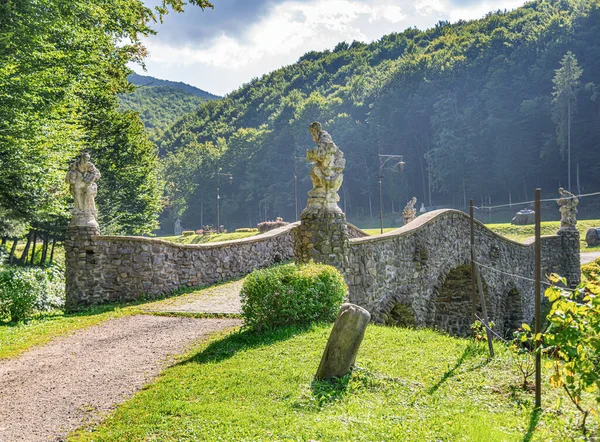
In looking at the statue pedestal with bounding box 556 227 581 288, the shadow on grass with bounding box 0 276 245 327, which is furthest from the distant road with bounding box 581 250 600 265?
the shadow on grass with bounding box 0 276 245 327

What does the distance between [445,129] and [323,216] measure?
174 ft

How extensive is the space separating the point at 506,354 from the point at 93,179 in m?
10.6

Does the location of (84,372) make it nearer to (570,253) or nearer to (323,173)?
(323,173)

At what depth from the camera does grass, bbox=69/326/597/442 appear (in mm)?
4668

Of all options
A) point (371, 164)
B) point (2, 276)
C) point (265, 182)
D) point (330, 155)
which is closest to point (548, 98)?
point (371, 164)

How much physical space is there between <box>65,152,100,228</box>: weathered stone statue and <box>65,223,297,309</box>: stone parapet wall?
34 cm

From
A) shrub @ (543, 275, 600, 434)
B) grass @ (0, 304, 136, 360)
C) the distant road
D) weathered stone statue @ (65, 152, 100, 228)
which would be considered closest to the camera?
shrub @ (543, 275, 600, 434)

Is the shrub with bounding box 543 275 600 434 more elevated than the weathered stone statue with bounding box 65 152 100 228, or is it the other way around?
the weathered stone statue with bounding box 65 152 100 228

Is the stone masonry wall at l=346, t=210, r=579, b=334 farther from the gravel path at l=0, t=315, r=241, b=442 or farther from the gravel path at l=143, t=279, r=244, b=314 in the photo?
the gravel path at l=0, t=315, r=241, b=442

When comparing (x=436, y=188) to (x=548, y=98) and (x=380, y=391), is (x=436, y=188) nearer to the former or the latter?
(x=548, y=98)

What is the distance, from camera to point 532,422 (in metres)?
5.04

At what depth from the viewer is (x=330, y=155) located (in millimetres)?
10555

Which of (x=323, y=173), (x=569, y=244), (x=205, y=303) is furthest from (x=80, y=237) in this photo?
(x=569, y=244)

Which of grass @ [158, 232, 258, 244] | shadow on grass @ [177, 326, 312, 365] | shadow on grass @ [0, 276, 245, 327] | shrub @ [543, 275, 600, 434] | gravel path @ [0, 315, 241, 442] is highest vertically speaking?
shrub @ [543, 275, 600, 434]
